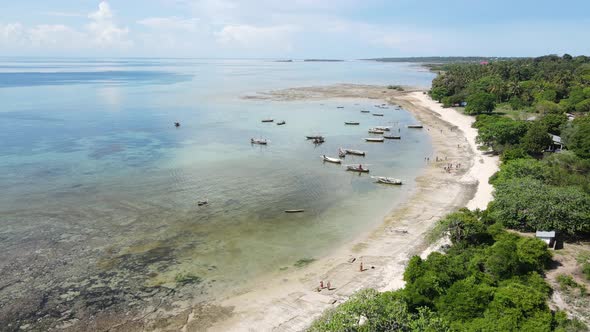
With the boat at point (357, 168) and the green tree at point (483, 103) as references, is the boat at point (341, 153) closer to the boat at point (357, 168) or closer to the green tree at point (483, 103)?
the boat at point (357, 168)

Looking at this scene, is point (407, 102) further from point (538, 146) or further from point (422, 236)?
point (422, 236)

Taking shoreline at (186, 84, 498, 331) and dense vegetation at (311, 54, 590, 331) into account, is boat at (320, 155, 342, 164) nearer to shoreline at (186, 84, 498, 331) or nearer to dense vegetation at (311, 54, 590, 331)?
shoreline at (186, 84, 498, 331)

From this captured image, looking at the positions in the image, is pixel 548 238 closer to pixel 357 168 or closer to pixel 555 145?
pixel 357 168

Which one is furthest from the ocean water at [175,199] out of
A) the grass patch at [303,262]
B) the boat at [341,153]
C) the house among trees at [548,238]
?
the house among trees at [548,238]

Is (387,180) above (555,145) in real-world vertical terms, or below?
below

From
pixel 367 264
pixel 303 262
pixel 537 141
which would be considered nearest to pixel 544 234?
pixel 367 264

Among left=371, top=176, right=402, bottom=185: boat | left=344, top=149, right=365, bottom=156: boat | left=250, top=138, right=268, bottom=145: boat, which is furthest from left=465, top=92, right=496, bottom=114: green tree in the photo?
left=250, top=138, right=268, bottom=145: boat

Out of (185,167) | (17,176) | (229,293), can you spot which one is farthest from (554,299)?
(17,176)
